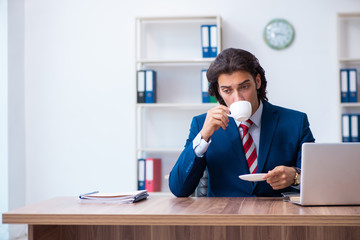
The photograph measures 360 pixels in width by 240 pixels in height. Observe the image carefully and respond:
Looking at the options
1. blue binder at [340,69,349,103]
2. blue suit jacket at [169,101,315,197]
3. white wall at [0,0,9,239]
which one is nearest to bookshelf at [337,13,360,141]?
blue binder at [340,69,349,103]

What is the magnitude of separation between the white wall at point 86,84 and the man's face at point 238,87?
2.03 meters

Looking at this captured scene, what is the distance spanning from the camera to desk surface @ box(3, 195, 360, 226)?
120 centimetres

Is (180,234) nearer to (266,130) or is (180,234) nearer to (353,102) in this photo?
(266,130)

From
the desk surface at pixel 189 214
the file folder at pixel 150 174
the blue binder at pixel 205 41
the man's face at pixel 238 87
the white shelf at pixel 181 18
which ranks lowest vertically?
the file folder at pixel 150 174

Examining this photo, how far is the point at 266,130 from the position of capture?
1856 millimetres

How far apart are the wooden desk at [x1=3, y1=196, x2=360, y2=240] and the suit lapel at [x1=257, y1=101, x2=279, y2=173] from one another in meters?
0.25

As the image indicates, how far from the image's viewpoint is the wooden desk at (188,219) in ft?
3.99

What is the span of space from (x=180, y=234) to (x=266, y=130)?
612mm

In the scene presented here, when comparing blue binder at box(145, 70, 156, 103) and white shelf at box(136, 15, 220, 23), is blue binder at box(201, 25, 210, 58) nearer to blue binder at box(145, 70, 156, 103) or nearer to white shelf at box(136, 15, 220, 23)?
white shelf at box(136, 15, 220, 23)

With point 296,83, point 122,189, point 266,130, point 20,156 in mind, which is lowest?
point 122,189

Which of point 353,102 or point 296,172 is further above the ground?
point 353,102

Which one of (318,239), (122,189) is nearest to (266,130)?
(318,239)

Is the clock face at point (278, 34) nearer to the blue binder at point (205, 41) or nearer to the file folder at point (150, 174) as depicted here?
the blue binder at point (205, 41)

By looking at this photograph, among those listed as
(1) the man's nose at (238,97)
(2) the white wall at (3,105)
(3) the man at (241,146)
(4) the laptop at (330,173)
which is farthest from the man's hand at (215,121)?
(2) the white wall at (3,105)
